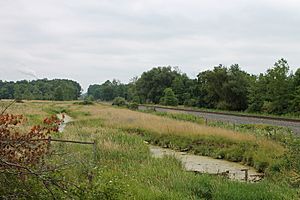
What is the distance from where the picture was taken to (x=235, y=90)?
57625 millimetres

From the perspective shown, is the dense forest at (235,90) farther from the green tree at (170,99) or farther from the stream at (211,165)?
the stream at (211,165)

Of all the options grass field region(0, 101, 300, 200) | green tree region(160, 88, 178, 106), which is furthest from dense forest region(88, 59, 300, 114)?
grass field region(0, 101, 300, 200)

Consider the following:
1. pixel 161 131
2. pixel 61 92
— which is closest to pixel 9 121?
pixel 161 131

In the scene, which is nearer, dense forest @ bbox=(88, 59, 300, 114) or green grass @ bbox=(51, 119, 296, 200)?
green grass @ bbox=(51, 119, 296, 200)

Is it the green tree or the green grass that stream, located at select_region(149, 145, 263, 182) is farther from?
the green tree

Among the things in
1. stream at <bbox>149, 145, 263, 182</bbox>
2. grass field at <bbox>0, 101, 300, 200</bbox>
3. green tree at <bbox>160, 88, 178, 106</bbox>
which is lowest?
stream at <bbox>149, 145, 263, 182</bbox>

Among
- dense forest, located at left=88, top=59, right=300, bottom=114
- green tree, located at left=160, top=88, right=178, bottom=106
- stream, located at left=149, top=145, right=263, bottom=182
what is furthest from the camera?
green tree, located at left=160, top=88, right=178, bottom=106

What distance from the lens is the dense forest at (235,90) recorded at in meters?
45.1

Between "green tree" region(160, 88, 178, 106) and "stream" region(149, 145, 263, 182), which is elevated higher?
"green tree" region(160, 88, 178, 106)

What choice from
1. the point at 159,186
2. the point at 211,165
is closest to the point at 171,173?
the point at 159,186

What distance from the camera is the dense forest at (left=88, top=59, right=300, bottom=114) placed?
4512cm

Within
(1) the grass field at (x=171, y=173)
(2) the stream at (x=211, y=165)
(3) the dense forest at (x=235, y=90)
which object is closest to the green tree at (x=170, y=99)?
(3) the dense forest at (x=235, y=90)

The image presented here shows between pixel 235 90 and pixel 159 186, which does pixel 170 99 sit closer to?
pixel 235 90

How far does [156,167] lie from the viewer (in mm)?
10586
